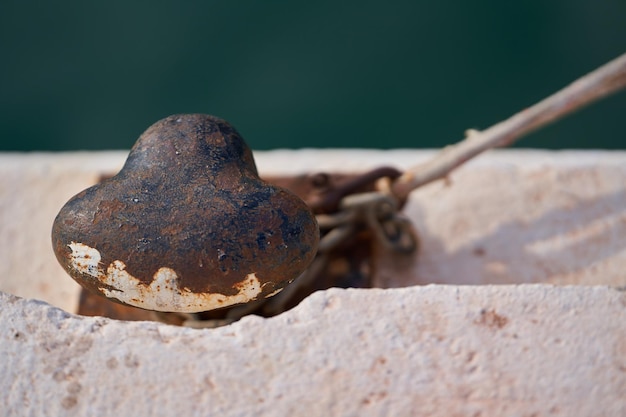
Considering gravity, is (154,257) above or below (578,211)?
below

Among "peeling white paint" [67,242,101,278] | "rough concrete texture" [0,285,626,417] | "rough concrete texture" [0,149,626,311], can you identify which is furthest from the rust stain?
"rough concrete texture" [0,149,626,311]

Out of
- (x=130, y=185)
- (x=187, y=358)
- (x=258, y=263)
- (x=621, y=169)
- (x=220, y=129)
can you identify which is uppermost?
(x=621, y=169)

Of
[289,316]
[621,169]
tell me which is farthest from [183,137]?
[621,169]

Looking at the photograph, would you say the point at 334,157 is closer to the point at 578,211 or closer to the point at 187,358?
the point at 578,211

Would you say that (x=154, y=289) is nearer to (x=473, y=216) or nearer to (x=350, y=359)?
(x=350, y=359)

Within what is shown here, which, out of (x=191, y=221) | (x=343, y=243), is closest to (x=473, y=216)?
(x=343, y=243)

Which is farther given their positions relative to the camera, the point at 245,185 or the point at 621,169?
the point at 621,169
